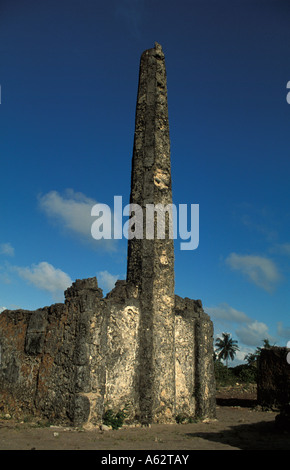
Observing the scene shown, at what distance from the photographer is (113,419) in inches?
283

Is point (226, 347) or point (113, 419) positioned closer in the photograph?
point (113, 419)

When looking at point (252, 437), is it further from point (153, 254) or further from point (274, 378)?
point (274, 378)

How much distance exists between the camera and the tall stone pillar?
26.2 feet

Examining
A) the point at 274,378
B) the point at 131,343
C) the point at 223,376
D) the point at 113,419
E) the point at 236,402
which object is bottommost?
the point at 236,402

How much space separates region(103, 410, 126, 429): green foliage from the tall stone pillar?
0.53 metres

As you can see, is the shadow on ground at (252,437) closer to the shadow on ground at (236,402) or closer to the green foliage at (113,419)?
the green foliage at (113,419)

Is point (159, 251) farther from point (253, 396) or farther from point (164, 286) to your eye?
point (253, 396)

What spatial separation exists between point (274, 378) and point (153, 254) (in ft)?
19.6

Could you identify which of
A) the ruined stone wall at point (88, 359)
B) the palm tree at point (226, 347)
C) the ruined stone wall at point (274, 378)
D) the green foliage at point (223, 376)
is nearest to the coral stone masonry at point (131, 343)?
the ruined stone wall at point (88, 359)

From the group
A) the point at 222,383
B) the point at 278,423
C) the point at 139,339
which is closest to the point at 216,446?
the point at 278,423

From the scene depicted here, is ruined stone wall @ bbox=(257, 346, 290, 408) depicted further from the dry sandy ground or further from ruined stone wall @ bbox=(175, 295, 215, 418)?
the dry sandy ground

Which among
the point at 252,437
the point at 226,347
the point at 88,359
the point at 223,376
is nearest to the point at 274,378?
the point at 252,437
